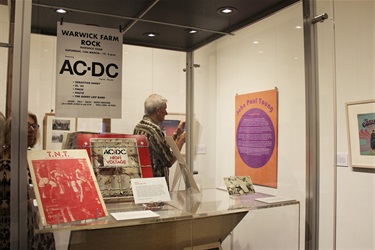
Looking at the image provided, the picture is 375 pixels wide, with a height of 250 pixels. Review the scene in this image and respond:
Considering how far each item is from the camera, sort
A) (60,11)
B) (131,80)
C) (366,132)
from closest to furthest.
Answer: (60,11) → (131,80) → (366,132)

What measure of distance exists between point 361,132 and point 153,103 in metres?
1.44

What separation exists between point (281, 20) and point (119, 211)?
1.41 meters

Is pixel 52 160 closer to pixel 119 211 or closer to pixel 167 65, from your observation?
pixel 119 211

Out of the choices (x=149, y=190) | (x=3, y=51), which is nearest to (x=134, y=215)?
(x=149, y=190)

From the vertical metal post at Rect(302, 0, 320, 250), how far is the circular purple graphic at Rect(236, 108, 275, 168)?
0.22 meters

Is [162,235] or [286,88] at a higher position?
[286,88]

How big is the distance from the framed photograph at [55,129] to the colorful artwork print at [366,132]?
1.81 m

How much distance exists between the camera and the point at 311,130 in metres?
1.86

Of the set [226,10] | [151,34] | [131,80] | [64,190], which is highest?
[226,10]

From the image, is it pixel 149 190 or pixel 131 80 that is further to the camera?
pixel 131 80

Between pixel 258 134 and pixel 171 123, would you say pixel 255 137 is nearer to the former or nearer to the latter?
pixel 258 134

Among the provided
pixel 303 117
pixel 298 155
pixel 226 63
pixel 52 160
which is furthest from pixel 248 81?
pixel 52 160

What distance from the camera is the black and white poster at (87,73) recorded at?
153cm

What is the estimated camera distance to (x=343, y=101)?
2359 mm
